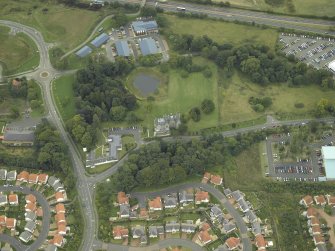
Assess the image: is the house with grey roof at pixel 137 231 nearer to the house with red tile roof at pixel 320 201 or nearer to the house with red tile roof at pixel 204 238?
the house with red tile roof at pixel 204 238

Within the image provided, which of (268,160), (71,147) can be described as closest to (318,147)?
(268,160)

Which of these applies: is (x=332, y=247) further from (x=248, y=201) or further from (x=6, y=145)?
(x=6, y=145)

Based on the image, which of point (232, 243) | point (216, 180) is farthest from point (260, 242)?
point (216, 180)

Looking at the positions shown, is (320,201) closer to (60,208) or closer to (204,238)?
(204,238)

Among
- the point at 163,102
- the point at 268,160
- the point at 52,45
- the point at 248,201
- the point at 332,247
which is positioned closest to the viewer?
the point at 332,247

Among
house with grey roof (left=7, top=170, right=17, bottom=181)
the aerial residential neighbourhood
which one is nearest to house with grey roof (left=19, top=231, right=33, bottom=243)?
the aerial residential neighbourhood

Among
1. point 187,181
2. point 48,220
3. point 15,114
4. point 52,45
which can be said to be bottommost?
point 48,220

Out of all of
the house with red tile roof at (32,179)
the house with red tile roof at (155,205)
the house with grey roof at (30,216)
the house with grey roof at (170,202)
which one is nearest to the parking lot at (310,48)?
the house with grey roof at (170,202)
